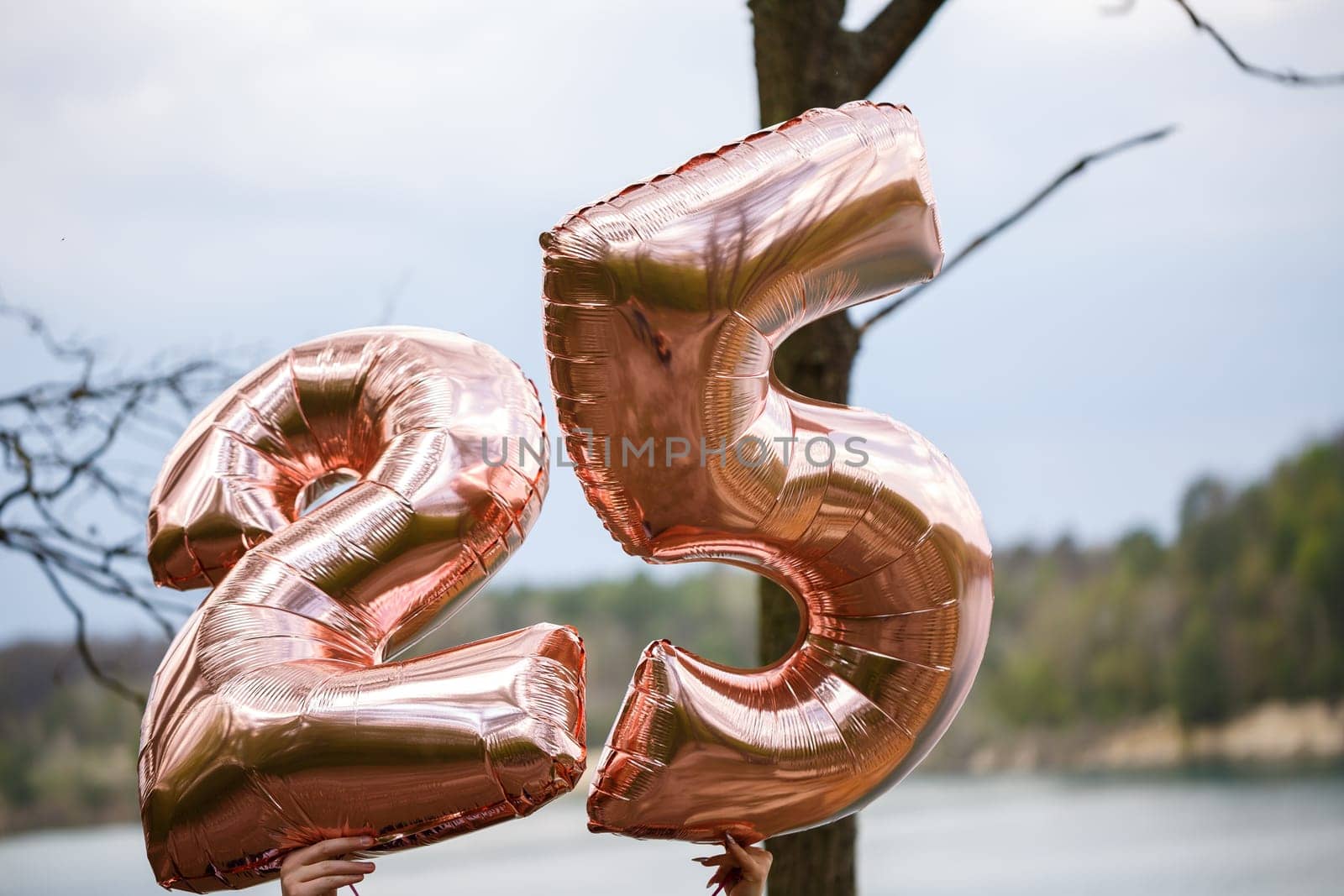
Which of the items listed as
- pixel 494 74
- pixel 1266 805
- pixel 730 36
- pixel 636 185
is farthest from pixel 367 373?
pixel 1266 805

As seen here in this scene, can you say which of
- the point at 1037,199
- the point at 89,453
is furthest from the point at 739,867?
the point at 89,453

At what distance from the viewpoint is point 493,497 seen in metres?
1.06

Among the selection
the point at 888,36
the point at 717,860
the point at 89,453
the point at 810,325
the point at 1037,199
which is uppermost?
the point at 888,36

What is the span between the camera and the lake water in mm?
2291

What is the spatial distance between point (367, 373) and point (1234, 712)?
1877mm

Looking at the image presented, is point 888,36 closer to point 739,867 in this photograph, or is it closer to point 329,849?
point 739,867

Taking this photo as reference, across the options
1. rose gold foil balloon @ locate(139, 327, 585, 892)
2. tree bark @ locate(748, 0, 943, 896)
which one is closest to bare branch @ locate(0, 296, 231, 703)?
rose gold foil balloon @ locate(139, 327, 585, 892)

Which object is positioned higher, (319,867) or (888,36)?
(888,36)

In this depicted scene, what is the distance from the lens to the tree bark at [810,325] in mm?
1534

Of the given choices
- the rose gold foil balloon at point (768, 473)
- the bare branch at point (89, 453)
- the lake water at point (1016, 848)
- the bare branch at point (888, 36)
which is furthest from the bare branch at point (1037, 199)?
the lake water at point (1016, 848)

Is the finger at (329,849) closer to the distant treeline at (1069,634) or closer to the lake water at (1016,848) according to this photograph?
the distant treeline at (1069,634)

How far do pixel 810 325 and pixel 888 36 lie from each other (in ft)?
1.22

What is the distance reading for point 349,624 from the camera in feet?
3.42

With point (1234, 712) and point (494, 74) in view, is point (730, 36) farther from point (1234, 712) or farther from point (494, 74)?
point (1234, 712)
